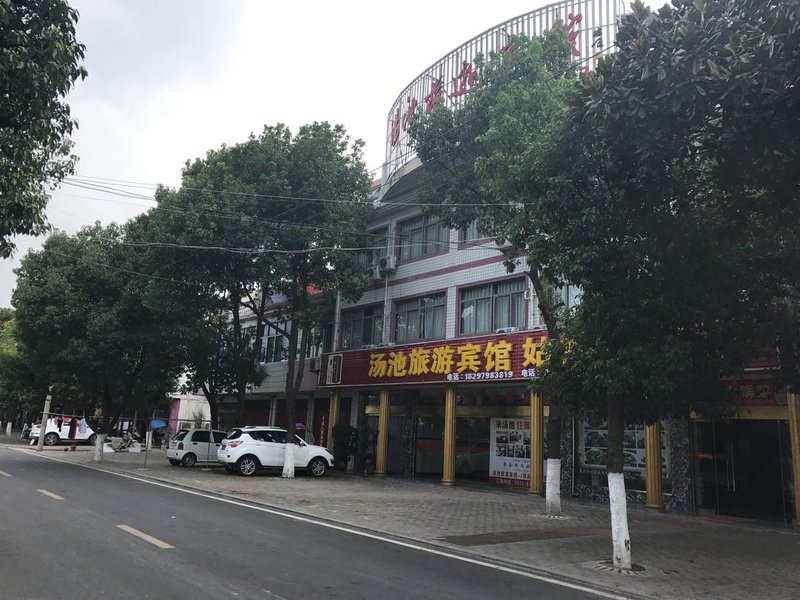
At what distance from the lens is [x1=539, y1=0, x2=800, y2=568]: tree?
7.50 meters

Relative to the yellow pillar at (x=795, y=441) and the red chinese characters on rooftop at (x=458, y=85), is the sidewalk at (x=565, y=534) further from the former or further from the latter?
the red chinese characters on rooftop at (x=458, y=85)

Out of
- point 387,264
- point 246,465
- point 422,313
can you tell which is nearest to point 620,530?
point 422,313

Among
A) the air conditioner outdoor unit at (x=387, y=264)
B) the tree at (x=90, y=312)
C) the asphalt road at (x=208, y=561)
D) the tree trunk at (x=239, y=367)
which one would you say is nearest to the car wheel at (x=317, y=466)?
the tree trunk at (x=239, y=367)

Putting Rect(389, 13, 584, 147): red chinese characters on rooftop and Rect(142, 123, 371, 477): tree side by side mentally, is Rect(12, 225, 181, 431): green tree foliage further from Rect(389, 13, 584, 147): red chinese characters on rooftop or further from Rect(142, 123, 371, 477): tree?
Rect(389, 13, 584, 147): red chinese characters on rooftop

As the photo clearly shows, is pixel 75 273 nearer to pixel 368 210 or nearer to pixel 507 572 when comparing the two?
pixel 368 210

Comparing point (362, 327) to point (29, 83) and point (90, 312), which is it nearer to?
point (90, 312)

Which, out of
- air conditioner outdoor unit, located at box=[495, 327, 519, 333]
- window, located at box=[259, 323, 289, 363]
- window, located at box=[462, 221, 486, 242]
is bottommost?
air conditioner outdoor unit, located at box=[495, 327, 519, 333]

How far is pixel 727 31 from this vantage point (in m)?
7.18

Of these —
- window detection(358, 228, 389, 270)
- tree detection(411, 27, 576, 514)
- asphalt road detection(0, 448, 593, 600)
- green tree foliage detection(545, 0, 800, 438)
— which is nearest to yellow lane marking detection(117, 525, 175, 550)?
asphalt road detection(0, 448, 593, 600)

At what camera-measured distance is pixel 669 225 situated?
30.1 ft

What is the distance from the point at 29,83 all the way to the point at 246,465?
56.7ft

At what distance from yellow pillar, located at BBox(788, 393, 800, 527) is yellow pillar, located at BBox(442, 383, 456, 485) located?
9884mm

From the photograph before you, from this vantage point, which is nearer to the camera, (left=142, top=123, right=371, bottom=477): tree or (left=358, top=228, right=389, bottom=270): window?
(left=142, top=123, right=371, bottom=477): tree

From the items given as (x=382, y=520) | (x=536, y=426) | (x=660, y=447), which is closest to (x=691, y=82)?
(x=382, y=520)
